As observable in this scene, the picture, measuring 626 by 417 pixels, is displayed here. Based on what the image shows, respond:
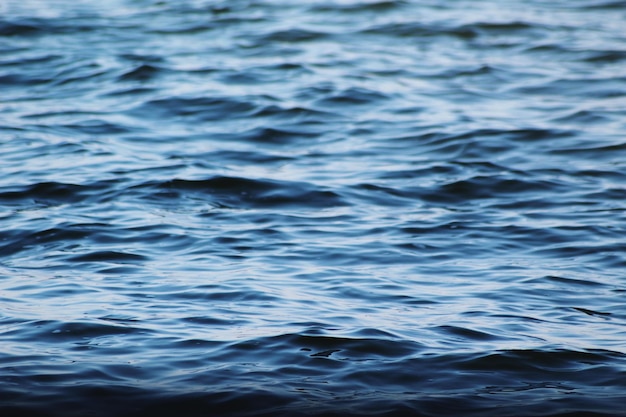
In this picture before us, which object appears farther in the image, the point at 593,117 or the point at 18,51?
the point at 18,51

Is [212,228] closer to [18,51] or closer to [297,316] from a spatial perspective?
[297,316]

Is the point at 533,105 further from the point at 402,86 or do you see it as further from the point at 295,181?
the point at 295,181

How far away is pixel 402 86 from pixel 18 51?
4.82 metres

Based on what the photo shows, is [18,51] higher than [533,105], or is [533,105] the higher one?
[18,51]

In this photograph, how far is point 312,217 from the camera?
7523 millimetres

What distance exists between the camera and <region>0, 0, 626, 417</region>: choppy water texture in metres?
4.84

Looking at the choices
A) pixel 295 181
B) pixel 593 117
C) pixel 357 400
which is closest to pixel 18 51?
pixel 295 181

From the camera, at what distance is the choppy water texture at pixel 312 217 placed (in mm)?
4844

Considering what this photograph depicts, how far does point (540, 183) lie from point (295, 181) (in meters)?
1.98

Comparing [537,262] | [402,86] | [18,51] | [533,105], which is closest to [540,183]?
[537,262]

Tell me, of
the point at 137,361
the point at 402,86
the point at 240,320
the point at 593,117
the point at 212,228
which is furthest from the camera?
the point at 402,86

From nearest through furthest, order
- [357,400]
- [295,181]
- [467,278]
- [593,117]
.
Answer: [357,400] < [467,278] < [295,181] < [593,117]

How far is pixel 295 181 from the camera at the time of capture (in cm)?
826

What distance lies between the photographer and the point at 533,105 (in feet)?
34.8
